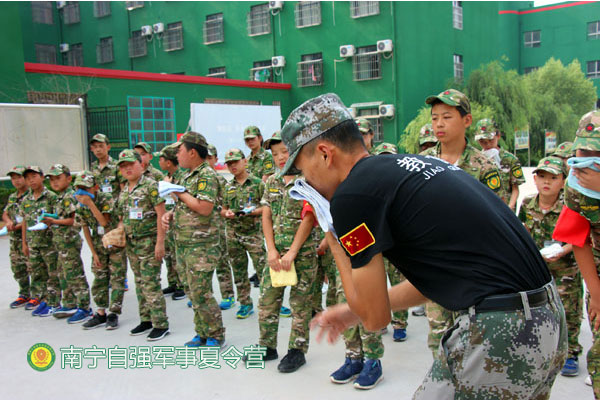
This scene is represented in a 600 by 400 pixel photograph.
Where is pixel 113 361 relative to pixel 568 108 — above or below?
below

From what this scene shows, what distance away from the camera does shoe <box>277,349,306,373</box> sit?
4.12 metres

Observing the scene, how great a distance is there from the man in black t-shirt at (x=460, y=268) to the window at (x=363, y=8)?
2002 cm

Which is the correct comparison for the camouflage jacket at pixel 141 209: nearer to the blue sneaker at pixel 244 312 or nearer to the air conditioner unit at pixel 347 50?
the blue sneaker at pixel 244 312

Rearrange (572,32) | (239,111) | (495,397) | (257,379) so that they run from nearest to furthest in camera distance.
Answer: (495,397), (257,379), (239,111), (572,32)

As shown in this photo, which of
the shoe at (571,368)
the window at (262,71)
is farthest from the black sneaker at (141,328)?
the window at (262,71)

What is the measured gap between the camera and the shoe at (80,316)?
575 centimetres

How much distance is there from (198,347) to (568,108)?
2356 centimetres

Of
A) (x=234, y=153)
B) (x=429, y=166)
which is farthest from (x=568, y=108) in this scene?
(x=429, y=166)

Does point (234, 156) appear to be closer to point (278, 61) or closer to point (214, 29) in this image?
point (278, 61)

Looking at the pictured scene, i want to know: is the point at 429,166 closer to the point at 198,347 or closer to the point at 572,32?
the point at 198,347

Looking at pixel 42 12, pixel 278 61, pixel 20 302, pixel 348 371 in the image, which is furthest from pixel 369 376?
pixel 42 12

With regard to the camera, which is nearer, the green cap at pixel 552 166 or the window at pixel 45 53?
the green cap at pixel 552 166

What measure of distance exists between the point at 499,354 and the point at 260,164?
6.20 m

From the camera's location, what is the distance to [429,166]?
1603 mm
